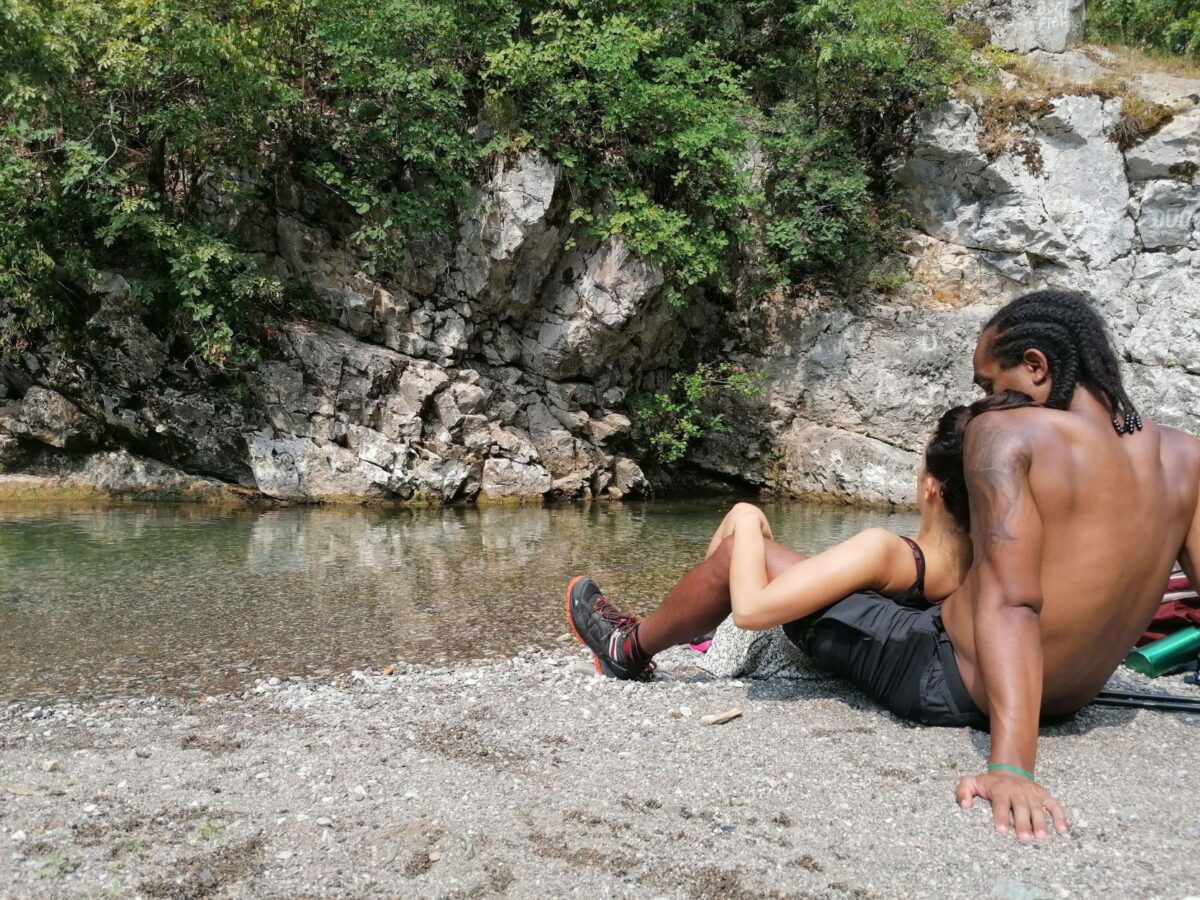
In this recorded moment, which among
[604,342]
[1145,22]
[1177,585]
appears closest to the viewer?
[1177,585]

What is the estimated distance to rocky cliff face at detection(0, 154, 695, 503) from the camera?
1278cm

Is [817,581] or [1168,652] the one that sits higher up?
[817,581]

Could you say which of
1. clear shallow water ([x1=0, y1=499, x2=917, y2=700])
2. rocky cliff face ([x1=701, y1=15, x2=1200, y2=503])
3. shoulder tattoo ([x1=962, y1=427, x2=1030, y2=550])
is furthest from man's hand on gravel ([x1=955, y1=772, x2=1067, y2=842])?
rocky cliff face ([x1=701, y1=15, x2=1200, y2=503])

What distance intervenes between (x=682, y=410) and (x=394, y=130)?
6.67 meters

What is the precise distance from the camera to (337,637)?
5.62 m

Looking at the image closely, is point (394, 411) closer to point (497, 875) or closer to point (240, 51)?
point (240, 51)

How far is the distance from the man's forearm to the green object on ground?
1866 mm

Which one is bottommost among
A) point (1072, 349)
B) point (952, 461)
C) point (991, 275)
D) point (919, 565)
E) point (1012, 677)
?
point (1012, 677)

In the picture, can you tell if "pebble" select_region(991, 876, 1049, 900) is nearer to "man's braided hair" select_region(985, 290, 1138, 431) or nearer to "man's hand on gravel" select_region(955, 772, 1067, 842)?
"man's hand on gravel" select_region(955, 772, 1067, 842)

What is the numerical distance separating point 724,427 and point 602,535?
6061 millimetres

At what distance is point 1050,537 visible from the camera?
266 centimetres

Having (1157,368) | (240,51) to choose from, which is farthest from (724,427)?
(240,51)

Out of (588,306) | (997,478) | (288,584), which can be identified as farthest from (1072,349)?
(588,306)

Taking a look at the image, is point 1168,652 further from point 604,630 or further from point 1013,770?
point 604,630
